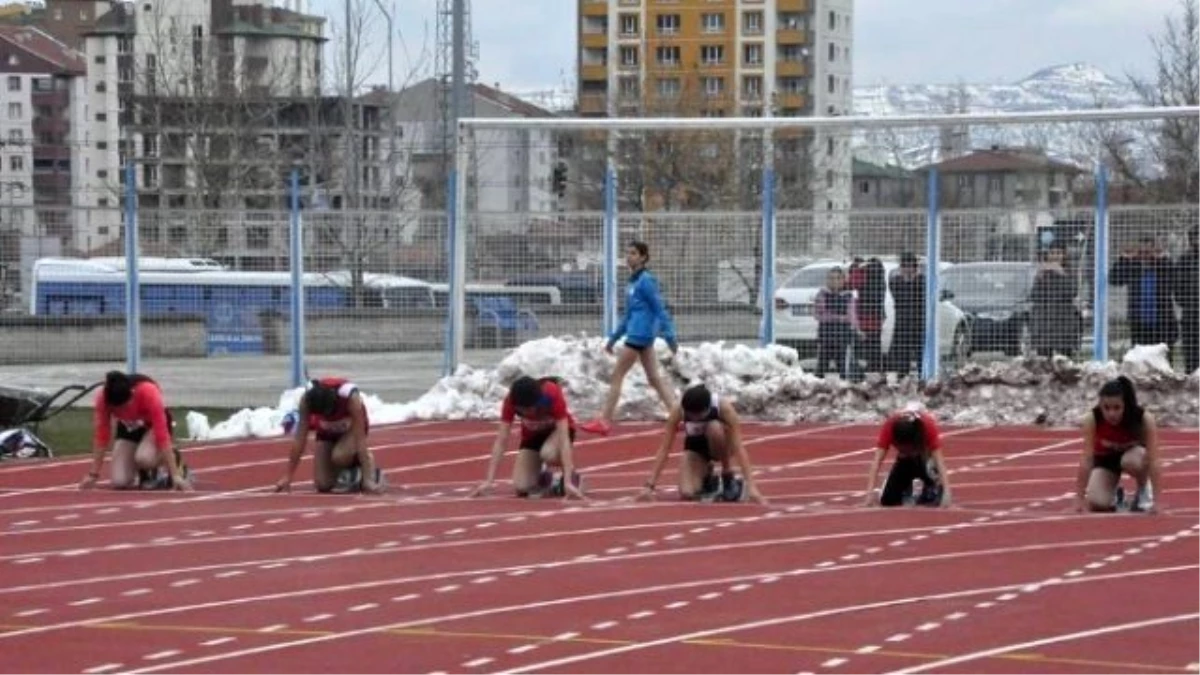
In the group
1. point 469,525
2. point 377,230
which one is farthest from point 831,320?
point 469,525

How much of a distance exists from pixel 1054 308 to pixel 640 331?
567cm

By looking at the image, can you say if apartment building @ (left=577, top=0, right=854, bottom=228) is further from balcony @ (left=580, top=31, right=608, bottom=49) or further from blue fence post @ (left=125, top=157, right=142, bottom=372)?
blue fence post @ (left=125, top=157, right=142, bottom=372)

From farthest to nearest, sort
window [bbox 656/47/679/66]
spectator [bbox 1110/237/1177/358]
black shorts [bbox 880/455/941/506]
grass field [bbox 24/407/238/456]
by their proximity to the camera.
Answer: window [bbox 656/47/679/66], spectator [bbox 1110/237/1177/358], grass field [bbox 24/407/238/456], black shorts [bbox 880/455/941/506]

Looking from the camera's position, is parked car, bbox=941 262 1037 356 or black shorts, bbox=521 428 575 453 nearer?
black shorts, bbox=521 428 575 453

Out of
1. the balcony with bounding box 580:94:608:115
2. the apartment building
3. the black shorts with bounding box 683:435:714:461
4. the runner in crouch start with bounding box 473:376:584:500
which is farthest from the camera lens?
the apartment building

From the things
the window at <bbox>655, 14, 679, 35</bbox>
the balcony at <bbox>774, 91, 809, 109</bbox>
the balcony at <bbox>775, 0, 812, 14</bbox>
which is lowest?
the balcony at <bbox>774, 91, 809, 109</bbox>

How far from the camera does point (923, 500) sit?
59.9 ft

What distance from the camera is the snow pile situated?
25.2 meters

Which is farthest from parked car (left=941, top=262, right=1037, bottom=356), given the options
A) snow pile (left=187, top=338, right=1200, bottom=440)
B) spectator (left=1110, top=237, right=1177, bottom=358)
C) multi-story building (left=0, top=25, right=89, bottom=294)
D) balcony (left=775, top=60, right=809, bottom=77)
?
balcony (left=775, top=60, right=809, bottom=77)

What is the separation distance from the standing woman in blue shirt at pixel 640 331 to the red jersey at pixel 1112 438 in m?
7.43

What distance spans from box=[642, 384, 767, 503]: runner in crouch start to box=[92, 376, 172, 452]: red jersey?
383 centimetres

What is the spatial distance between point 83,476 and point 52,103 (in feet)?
328

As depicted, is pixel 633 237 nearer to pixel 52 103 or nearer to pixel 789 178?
pixel 789 178

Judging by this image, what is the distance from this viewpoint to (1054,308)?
27.8m
